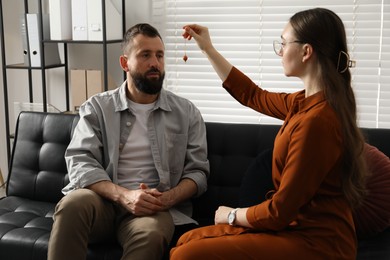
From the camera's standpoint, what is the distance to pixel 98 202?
88.8 inches

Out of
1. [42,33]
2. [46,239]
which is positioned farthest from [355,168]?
[42,33]

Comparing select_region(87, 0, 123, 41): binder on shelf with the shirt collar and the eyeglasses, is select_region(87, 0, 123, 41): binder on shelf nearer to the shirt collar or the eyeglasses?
the eyeglasses

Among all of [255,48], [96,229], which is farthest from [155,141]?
[255,48]

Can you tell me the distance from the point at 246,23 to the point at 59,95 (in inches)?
55.7

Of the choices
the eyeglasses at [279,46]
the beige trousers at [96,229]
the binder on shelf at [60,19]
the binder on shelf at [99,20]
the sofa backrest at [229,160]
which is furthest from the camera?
the binder on shelf at [60,19]

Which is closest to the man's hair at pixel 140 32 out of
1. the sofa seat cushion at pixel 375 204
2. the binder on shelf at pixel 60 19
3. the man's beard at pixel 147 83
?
the man's beard at pixel 147 83

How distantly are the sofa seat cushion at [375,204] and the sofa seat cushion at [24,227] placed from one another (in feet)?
4.32

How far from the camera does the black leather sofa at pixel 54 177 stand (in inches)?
89.6

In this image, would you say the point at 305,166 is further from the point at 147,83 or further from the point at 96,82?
the point at 96,82

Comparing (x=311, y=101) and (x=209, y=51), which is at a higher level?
(x=209, y=51)

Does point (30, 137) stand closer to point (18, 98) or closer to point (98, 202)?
point (98, 202)

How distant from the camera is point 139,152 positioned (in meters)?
2.50

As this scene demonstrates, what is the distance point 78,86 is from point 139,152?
1121 millimetres

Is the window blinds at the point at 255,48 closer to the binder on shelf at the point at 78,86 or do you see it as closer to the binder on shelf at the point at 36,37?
the binder on shelf at the point at 78,86
